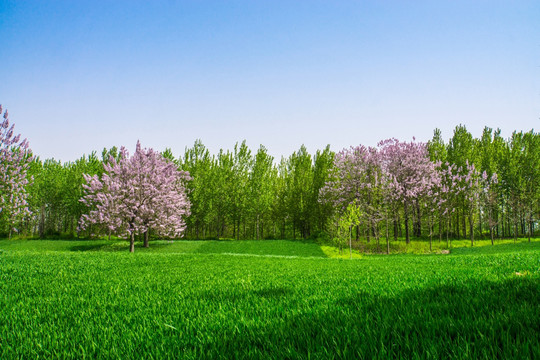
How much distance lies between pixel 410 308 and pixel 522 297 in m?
1.43

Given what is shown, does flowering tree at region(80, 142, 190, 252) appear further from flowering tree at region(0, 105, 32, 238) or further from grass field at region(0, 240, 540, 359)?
grass field at region(0, 240, 540, 359)

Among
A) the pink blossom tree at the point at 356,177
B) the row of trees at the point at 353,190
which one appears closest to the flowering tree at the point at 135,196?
the row of trees at the point at 353,190

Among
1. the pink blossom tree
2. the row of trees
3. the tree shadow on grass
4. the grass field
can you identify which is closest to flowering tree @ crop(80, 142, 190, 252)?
the row of trees

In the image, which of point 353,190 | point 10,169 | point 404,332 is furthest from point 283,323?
point 353,190

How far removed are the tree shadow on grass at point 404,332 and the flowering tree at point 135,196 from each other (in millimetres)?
27767

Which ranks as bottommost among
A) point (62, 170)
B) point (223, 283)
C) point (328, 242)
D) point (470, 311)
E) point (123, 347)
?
point (328, 242)

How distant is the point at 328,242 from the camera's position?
3856 cm

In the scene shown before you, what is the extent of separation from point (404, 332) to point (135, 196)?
29462 mm

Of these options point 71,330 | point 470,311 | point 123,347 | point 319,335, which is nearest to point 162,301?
point 71,330

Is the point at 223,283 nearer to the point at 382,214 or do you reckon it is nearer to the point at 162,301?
the point at 162,301

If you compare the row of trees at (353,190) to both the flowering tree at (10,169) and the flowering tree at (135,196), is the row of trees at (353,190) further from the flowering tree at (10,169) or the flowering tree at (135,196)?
the flowering tree at (10,169)

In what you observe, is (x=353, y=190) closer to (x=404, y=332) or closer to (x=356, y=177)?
(x=356, y=177)

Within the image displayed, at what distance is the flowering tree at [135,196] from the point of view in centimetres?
2733

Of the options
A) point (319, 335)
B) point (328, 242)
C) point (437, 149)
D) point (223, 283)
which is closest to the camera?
point (319, 335)
